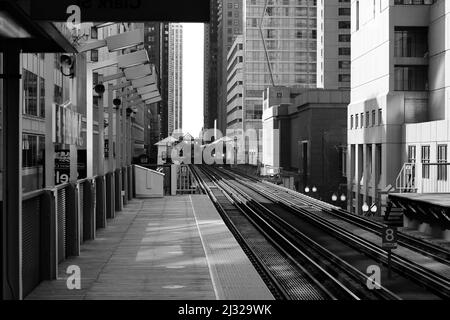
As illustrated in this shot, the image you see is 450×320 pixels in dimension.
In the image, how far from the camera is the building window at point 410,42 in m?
47.2

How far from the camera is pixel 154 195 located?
36094 mm

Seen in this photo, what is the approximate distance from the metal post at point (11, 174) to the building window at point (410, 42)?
41.2m

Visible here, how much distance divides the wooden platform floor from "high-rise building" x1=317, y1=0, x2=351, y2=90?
94238 millimetres

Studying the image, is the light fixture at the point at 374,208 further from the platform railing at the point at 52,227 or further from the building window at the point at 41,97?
the building window at the point at 41,97

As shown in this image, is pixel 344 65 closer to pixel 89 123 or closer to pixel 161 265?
pixel 89 123

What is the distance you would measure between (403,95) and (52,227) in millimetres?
37399

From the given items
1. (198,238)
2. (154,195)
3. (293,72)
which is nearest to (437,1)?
(154,195)

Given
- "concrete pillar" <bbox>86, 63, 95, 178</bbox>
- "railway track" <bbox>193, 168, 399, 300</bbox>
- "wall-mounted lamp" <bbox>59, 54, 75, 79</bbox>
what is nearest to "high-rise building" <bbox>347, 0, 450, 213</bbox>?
"railway track" <bbox>193, 168, 399, 300</bbox>

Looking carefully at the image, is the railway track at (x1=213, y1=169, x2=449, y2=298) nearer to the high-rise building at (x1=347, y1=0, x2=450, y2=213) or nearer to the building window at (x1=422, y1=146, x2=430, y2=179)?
the high-rise building at (x1=347, y1=0, x2=450, y2=213)

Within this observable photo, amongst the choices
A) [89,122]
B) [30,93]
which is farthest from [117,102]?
[30,93]

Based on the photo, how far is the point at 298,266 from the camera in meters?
18.9

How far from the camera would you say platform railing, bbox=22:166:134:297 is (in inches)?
472
